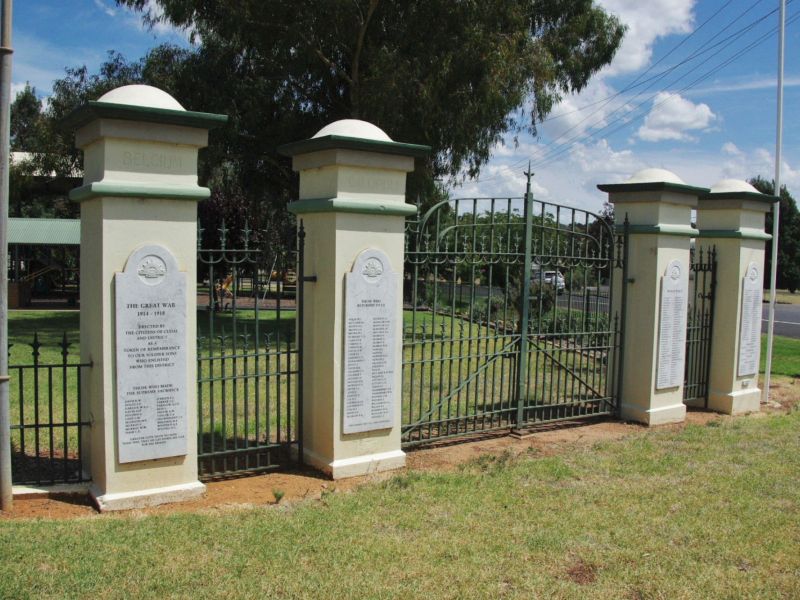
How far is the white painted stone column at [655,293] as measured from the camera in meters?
8.19

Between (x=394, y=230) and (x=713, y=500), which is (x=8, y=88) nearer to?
(x=394, y=230)

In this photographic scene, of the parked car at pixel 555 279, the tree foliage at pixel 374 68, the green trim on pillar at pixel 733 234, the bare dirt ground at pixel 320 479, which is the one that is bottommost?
the bare dirt ground at pixel 320 479

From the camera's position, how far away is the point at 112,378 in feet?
15.9

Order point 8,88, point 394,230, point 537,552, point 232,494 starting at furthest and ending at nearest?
1. point 394,230
2. point 232,494
3. point 8,88
4. point 537,552

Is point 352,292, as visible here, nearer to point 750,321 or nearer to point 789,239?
point 750,321

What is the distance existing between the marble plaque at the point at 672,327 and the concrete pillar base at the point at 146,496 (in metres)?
5.53

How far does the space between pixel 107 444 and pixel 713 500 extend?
4.60m

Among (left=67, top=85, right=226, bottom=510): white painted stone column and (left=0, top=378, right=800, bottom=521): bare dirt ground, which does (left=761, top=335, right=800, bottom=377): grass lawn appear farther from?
(left=67, top=85, right=226, bottom=510): white painted stone column

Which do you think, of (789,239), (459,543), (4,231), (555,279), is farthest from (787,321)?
(4,231)

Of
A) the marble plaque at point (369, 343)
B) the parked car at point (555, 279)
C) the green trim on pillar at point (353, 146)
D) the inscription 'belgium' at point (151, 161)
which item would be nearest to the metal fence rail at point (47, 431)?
the inscription 'belgium' at point (151, 161)

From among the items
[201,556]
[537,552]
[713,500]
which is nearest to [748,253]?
[713,500]

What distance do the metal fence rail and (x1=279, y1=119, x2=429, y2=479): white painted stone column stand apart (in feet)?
6.05

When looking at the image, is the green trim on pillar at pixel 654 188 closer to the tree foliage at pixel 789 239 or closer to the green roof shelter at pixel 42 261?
the green roof shelter at pixel 42 261

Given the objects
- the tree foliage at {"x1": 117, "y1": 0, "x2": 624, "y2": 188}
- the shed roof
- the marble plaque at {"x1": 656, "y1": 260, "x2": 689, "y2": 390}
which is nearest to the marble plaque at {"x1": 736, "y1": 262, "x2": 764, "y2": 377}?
the marble plaque at {"x1": 656, "y1": 260, "x2": 689, "y2": 390}
